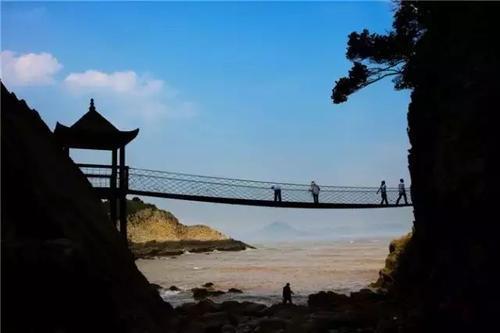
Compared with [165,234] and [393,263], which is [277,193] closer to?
[393,263]

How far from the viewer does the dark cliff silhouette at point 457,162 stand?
22.2 feet

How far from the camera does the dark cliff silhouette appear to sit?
6777mm

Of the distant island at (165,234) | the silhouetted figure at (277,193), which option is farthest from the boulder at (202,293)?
the distant island at (165,234)

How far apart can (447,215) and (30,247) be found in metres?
5.63

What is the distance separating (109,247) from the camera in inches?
304

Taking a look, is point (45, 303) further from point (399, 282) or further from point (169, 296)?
point (169, 296)

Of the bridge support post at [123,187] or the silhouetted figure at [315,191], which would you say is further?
the silhouetted figure at [315,191]

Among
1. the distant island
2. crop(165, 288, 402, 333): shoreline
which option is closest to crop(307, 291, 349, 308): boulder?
crop(165, 288, 402, 333): shoreline

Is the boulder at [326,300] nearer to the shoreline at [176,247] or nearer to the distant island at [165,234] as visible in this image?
the shoreline at [176,247]

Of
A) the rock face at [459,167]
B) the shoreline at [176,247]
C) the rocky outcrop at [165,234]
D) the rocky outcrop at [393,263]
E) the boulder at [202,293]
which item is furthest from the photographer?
the rocky outcrop at [165,234]

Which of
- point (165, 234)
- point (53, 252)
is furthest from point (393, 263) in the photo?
point (165, 234)

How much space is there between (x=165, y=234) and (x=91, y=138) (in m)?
61.3

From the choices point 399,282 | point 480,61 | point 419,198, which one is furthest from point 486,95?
point 399,282

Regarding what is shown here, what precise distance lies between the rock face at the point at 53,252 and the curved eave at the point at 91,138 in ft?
21.4
